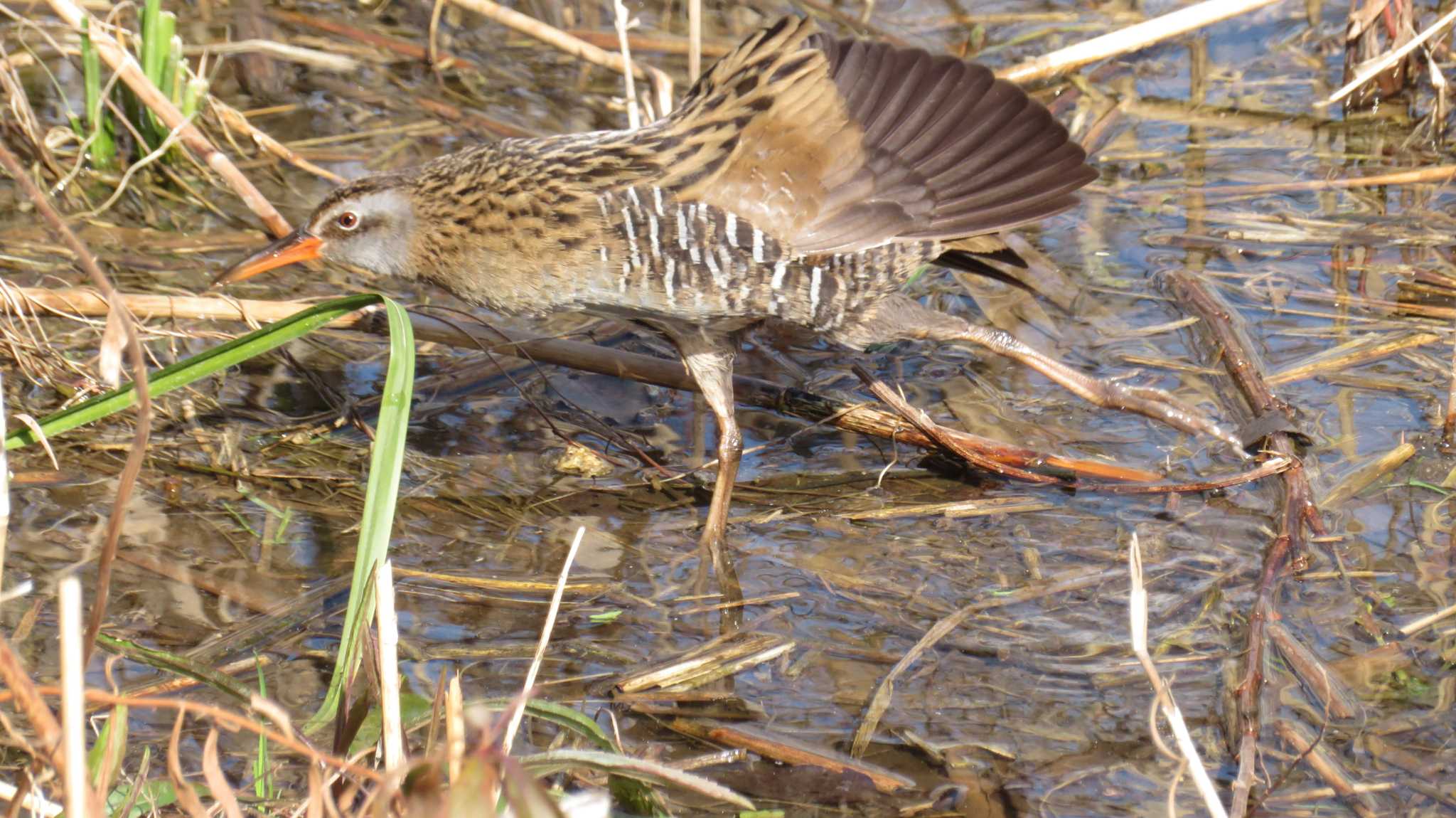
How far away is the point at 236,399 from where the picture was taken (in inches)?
149

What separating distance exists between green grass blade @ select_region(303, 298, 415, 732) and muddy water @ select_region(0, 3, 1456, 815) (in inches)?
20.8

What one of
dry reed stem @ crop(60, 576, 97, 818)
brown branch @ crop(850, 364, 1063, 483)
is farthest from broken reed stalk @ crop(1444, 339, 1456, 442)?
dry reed stem @ crop(60, 576, 97, 818)

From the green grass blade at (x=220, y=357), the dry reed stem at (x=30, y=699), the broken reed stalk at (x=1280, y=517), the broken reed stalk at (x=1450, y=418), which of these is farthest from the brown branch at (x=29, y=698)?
the broken reed stalk at (x=1450, y=418)

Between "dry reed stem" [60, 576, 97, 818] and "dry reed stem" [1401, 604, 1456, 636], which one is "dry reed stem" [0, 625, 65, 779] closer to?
"dry reed stem" [60, 576, 97, 818]

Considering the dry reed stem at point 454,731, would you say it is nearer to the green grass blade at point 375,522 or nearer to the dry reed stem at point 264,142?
the green grass blade at point 375,522

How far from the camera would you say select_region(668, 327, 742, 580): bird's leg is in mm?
3428

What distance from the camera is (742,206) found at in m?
3.18

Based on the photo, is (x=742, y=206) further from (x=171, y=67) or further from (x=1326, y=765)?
(x=171, y=67)

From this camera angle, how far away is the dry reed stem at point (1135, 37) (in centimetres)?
452

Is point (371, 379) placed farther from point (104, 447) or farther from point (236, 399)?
point (104, 447)

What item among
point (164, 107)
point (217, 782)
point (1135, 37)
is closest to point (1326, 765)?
point (217, 782)

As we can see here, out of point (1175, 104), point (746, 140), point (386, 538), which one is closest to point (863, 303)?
point (746, 140)

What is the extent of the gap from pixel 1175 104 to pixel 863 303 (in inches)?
84.9

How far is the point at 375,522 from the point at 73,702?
581 mm
